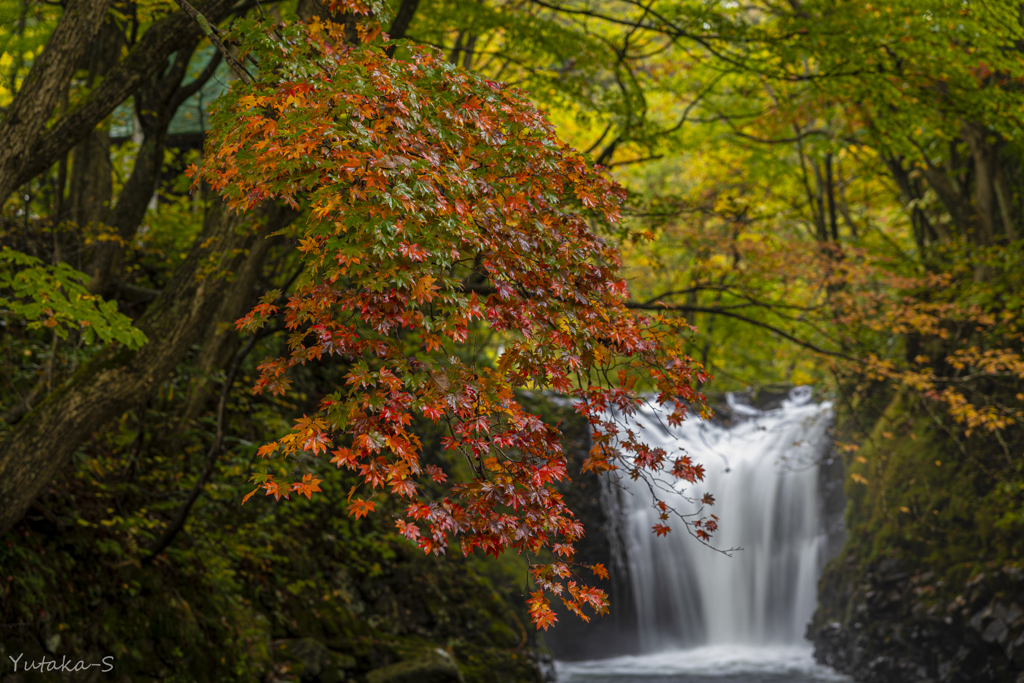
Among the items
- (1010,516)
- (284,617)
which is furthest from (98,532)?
(1010,516)

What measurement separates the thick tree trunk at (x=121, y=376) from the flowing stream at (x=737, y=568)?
1052 cm

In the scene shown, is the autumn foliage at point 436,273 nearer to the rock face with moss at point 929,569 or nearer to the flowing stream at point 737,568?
the rock face with moss at point 929,569

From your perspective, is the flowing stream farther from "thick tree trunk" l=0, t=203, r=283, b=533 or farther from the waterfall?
"thick tree trunk" l=0, t=203, r=283, b=533

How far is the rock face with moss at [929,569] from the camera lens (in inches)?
360

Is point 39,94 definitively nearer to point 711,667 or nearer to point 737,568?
point 711,667

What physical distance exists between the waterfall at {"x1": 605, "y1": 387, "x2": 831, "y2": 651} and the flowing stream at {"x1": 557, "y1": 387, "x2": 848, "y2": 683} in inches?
0.8

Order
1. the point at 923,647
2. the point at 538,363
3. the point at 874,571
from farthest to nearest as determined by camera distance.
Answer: the point at 874,571, the point at 923,647, the point at 538,363

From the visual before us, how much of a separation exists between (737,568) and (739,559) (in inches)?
8.3

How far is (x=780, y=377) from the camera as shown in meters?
21.6

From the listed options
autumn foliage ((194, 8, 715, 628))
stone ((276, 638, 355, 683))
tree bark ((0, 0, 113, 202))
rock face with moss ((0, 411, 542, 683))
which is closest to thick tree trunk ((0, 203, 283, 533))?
rock face with moss ((0, 411, 542, 683))

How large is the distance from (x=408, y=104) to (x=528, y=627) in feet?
30.0

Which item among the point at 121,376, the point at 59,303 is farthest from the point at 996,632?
the point at 59,303

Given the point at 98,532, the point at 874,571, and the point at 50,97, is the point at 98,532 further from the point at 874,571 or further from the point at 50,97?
the point at 874,571

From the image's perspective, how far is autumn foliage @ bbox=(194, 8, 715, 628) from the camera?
8.39 ft
